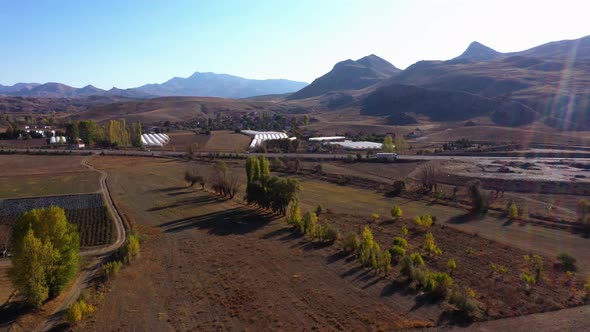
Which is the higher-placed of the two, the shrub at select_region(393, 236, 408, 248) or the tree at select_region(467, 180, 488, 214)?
the tree at select_region(467, 180, 488, 214)

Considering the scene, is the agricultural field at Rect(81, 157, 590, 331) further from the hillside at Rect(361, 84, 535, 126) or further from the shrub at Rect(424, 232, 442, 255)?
the hillside at Rect(361, 84, 535, 126)

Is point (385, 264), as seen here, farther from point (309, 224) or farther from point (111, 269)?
point (111, 269)

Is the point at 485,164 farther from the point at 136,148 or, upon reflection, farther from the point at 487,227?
the point at 136,148

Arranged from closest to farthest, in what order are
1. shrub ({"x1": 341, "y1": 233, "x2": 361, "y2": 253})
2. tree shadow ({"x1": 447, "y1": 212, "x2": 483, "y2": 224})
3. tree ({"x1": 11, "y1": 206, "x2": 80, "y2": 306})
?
tree ({"x1": 11, "y1": 206, "x2": 80, "y2": 306}) → shrub ({"x1": 341, "y1": 233, "x2": 361, "y2": 253}) → tree shadow ({"x1": 447, "y1": 212, "x2": 483, "y2": 224})

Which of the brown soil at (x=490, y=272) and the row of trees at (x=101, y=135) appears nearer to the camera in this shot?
the brown soil at (x=490, y=272)

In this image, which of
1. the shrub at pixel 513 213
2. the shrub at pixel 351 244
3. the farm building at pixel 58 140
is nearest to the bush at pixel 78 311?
the shrub at pixel 351 244

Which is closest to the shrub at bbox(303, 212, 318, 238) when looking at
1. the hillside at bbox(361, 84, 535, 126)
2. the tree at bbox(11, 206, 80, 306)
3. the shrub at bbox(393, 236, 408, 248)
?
the shrub at bbox(393, 236, 408, 248)

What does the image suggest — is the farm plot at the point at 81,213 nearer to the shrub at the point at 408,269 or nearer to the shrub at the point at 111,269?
the shrub at the point at 111,269

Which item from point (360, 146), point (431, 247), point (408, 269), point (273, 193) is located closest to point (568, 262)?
point (431, 247)
